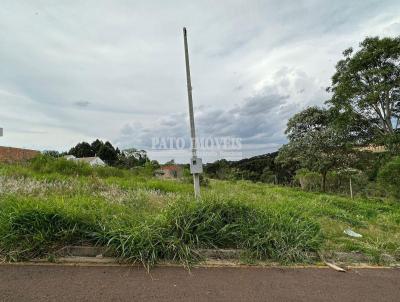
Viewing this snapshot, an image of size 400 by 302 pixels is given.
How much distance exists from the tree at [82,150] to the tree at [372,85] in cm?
4037

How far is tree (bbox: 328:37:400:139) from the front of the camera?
12.4 m

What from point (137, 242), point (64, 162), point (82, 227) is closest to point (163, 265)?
point (137, 242)

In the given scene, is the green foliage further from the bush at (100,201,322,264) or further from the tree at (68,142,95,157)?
the tree at (68,142,95,157)

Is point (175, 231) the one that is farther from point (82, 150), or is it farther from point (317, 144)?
point (82, 150)

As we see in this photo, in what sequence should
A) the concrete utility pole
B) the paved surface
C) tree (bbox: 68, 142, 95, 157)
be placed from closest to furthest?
Answer: the paved surface < the concrete utility pole < tree (bbox: 68, 142, 95, 157)

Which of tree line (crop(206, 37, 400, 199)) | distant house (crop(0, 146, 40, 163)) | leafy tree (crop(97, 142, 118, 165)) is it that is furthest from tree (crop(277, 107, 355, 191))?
leafy tree (crop(97, 142, 118, 165))

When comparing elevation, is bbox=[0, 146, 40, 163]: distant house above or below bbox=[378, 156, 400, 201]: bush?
above

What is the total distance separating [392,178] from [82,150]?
45359 millimetres

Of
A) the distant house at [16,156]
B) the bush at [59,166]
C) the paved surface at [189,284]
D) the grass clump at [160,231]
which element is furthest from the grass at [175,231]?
the distant house at [16,156]

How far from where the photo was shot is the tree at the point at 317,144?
13.9 m

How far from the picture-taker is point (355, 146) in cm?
1391

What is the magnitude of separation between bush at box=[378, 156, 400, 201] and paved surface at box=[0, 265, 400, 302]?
7293 millimetres

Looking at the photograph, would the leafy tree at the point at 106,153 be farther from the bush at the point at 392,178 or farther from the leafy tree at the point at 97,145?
the bush at the point at 392,178

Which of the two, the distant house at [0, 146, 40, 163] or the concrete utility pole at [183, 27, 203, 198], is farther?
the distant house at [0, 146, 40, 163]
